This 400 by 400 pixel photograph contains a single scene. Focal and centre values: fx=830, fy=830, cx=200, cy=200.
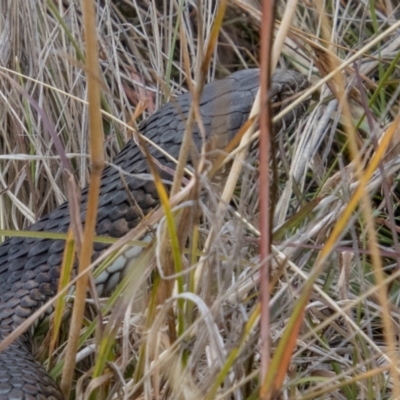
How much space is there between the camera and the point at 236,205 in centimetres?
182

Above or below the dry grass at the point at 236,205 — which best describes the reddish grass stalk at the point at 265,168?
above

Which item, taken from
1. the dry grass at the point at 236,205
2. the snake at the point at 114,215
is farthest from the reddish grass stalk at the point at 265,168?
the snake at the point at 114,215

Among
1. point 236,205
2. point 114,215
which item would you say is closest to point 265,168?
point 114,215

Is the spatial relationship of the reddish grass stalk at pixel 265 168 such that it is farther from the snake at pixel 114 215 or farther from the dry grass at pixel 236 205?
the snake at pixel 114 215

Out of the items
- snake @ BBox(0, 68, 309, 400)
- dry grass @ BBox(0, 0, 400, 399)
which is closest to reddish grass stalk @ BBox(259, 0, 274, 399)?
dry grass @ BBox(0, 0, 400, 399)

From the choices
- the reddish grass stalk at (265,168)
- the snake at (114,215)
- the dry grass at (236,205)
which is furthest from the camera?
the snake at (114,215)

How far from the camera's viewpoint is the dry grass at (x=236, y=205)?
102 cm

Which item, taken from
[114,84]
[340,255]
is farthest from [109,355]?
[114,84]

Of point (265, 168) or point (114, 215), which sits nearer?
point (265, 168)

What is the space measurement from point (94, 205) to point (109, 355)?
0.87 ft

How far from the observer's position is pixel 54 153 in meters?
1.90

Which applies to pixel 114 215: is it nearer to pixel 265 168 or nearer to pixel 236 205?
pixel 236 205

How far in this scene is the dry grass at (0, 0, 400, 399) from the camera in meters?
1.02

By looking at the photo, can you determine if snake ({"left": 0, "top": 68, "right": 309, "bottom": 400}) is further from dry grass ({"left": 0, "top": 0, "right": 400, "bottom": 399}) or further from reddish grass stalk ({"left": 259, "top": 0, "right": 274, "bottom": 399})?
reddish grass stalk ({"left": 259, "top": 0, "right": 274, "bottom": 399})
